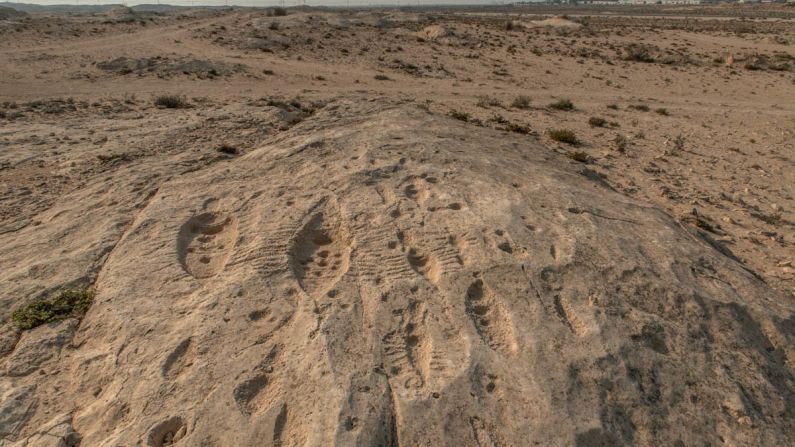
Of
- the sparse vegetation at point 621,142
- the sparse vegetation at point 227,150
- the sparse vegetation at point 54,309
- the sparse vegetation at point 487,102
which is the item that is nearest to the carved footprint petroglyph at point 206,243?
the sparse vegetation at point 54,309

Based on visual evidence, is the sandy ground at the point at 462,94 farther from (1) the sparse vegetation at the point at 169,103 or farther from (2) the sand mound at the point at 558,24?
(2) the sand mound at the point at 558,24

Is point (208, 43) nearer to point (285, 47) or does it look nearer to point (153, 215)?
point (285, 47)

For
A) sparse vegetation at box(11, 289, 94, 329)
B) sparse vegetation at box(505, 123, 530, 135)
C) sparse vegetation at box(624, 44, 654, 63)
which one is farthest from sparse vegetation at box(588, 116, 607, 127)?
sparse vegetation at box(624, 44, 654, 63)

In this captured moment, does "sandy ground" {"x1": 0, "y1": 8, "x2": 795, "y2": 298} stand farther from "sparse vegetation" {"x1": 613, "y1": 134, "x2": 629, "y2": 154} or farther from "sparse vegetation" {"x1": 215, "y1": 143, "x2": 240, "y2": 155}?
"sparse vegetation" {"x1": 215, "y1": 143, "x2": 240, "y2": 155}

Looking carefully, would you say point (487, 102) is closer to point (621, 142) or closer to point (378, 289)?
point (621, 142)

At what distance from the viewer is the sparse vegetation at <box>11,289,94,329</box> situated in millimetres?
4223

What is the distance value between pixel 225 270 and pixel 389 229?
5.68 ft

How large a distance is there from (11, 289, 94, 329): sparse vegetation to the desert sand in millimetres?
58

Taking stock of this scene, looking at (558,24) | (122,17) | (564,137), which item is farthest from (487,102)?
(122,17)

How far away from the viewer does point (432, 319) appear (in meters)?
4.15

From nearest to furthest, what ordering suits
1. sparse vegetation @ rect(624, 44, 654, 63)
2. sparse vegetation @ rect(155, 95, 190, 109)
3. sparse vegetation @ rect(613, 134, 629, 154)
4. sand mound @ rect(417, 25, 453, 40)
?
sparse vegetation @ rect(613, 134, 629, 154), sparse vegetation @ rect(155, 95, 190, 109), sparse vegetation @ rect(624, 44, 654, 63), sand mound @ rect(417, 25, 453, 40)

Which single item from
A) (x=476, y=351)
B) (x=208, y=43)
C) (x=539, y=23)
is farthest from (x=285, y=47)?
(x=539, y=23)

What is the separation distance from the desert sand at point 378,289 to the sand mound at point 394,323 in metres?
0.02

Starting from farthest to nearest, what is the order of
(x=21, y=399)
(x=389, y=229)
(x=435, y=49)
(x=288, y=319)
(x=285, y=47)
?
1. (x=435, y=49)
2. (x=285, y=47)
3. (x=389, y=229)
4. (x=288, y=319)
5. (x=21, y=399)
